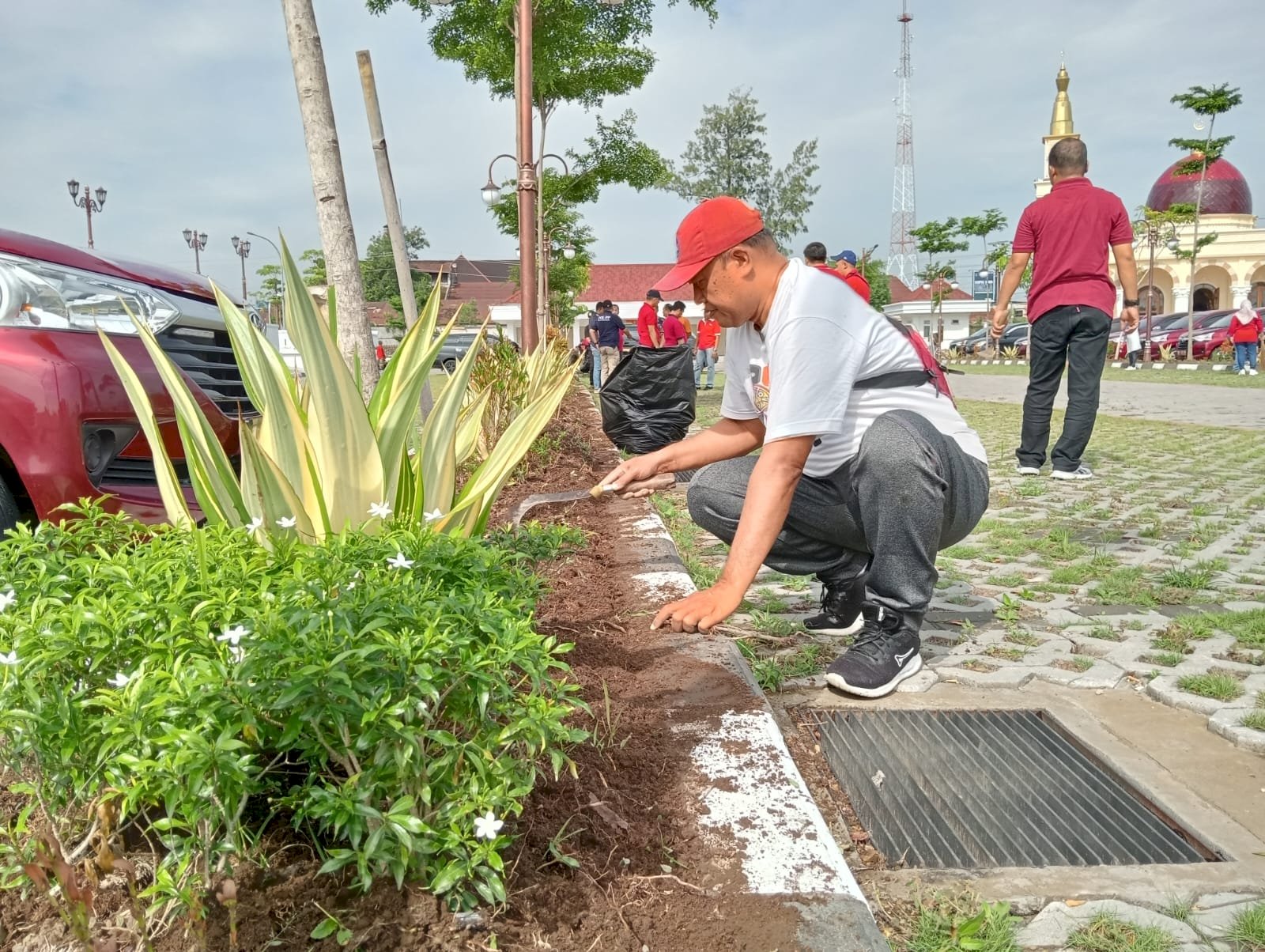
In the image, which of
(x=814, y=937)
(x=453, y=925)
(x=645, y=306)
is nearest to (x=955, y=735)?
(x=814, y=937)

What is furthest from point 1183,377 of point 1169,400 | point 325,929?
point 325,929

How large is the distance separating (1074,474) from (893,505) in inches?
167

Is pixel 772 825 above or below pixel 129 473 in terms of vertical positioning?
below

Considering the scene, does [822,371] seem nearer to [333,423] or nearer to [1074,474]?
[333,423]

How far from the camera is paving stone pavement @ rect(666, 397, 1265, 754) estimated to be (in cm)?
281

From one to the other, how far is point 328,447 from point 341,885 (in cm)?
102

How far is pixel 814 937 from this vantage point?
4.63 ft

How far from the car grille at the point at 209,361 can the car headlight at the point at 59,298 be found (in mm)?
281

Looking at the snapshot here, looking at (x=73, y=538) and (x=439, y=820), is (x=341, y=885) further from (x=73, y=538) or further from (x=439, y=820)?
(x=73, y=538)

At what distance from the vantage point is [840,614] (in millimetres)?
3230

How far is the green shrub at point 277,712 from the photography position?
46.2 inches

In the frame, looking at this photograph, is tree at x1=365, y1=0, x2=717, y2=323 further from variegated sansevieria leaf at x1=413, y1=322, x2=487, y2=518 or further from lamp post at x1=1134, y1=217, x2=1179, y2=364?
lamp post at x1=1134, y1=217, x2=1179, y2=364

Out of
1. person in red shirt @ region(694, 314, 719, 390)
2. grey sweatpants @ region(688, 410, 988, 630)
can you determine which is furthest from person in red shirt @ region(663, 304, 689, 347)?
grey sweatpants @ region(688, 410, 988, 630)

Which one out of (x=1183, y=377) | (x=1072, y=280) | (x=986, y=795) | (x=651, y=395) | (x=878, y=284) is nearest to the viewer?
(x=986, y=795)
